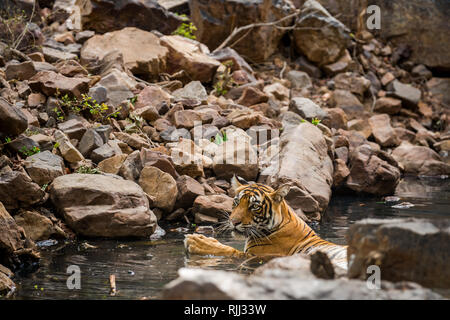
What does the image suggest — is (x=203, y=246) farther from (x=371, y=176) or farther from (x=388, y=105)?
(x=388, y=105)

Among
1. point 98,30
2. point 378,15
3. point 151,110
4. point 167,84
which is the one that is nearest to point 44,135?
point 151,110

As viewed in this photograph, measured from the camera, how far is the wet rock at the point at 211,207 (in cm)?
745

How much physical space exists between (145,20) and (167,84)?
2470 millimetres

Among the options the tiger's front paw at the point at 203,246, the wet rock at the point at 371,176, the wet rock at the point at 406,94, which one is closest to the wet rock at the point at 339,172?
the wet rock at the point at 371,176

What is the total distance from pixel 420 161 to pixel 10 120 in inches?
356

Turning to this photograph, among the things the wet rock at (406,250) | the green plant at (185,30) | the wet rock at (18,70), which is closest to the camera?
the wet rock at (406,250)

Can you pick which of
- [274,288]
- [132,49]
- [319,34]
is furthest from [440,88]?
[274,288]

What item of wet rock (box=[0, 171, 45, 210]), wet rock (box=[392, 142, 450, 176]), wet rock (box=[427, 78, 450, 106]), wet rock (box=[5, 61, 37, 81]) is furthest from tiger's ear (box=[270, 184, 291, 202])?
wet rock (box=[427, 78, 450, 106])

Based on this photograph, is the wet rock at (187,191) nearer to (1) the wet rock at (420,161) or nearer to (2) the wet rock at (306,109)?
(2) the wet rock at (306,109)

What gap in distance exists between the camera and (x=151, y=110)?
30.9 ft

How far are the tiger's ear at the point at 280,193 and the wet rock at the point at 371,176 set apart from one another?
15.9ft

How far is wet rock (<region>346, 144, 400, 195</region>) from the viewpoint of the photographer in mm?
9836

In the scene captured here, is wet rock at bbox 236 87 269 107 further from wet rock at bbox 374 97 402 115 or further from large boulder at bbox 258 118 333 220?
wet rock at bbox 374 97 402 115
